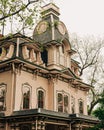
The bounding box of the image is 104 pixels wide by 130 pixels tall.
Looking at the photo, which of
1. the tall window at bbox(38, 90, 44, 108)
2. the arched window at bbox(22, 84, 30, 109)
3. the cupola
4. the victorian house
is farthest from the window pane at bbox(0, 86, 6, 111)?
the cupola

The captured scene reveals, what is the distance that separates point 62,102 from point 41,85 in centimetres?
279

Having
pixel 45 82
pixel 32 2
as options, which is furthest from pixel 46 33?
pixel 32 2

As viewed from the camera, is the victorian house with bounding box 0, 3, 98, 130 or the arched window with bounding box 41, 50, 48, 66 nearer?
the victorian house with bounding box 0, 3, 98, 130

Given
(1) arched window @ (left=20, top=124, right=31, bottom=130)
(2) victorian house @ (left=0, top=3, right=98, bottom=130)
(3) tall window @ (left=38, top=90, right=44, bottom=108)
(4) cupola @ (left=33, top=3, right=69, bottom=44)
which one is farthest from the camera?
(4) cupola @ (left=33, top=3, right=69, bottom=44)

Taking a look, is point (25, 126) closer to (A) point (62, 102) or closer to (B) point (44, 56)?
(A) point (62, 102)

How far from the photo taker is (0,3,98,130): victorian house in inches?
774

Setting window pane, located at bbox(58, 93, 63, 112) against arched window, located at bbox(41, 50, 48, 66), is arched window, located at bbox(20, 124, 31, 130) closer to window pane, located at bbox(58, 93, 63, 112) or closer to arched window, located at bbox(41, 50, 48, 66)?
window pane, located at bbox(58, 93, 63, 112)

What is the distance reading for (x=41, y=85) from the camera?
23047 millimetres

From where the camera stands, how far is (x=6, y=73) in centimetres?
2139

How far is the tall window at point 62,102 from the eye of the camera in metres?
23.9

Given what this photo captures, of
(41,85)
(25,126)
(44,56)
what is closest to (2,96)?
(25,126)

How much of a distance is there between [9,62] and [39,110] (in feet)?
16.5

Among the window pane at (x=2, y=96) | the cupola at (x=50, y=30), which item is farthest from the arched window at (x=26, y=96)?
the cupola at (x=50, y=30)

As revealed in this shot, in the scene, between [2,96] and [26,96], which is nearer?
[2,96]
